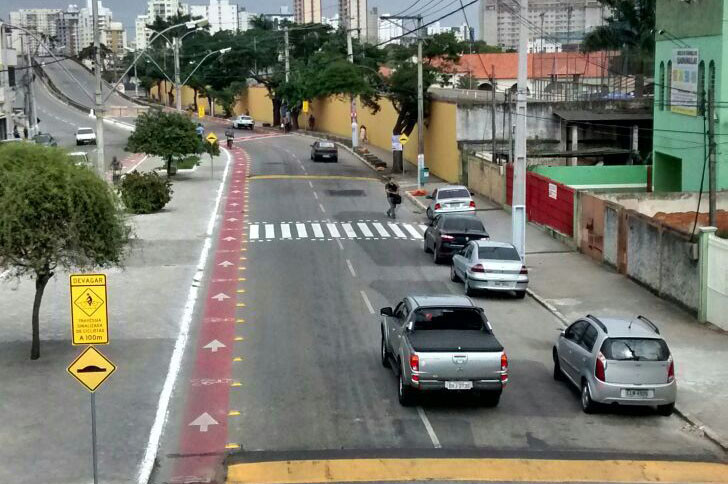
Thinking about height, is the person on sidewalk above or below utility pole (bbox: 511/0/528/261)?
→ below

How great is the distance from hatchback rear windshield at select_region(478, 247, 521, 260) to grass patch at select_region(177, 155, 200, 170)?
114ft

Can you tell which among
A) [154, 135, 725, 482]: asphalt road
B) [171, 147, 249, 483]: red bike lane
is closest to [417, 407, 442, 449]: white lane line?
[154, 135, 725, 482]: asphalt road

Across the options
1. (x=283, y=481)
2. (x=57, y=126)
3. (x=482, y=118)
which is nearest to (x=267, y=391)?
(x=283, y=481)

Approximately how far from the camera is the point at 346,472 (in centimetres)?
1473

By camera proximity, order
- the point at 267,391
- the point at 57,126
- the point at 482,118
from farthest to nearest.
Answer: the point at 57,126
the point at 482,118
the point at 267,391

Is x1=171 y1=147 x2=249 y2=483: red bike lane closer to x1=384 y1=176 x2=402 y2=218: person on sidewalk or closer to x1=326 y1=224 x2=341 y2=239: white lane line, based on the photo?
x1=326 y1=224 x2=341 y2=239: white lane line

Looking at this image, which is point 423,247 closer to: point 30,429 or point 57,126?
point 30,429

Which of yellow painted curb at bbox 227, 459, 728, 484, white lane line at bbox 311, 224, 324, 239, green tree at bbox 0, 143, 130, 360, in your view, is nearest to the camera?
yellow painted curb at bbox 227, 459, 728, 484

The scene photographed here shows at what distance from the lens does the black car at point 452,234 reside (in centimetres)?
3240

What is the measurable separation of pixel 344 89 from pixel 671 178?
2130 cm

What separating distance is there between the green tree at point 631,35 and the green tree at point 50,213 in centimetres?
5267

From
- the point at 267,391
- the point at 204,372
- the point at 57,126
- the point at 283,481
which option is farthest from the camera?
the point at 57,126

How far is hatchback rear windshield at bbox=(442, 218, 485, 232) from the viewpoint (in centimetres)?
3281

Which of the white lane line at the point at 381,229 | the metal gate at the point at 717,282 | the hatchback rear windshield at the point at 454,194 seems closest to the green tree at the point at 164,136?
the white lane line at the point at 381,229
